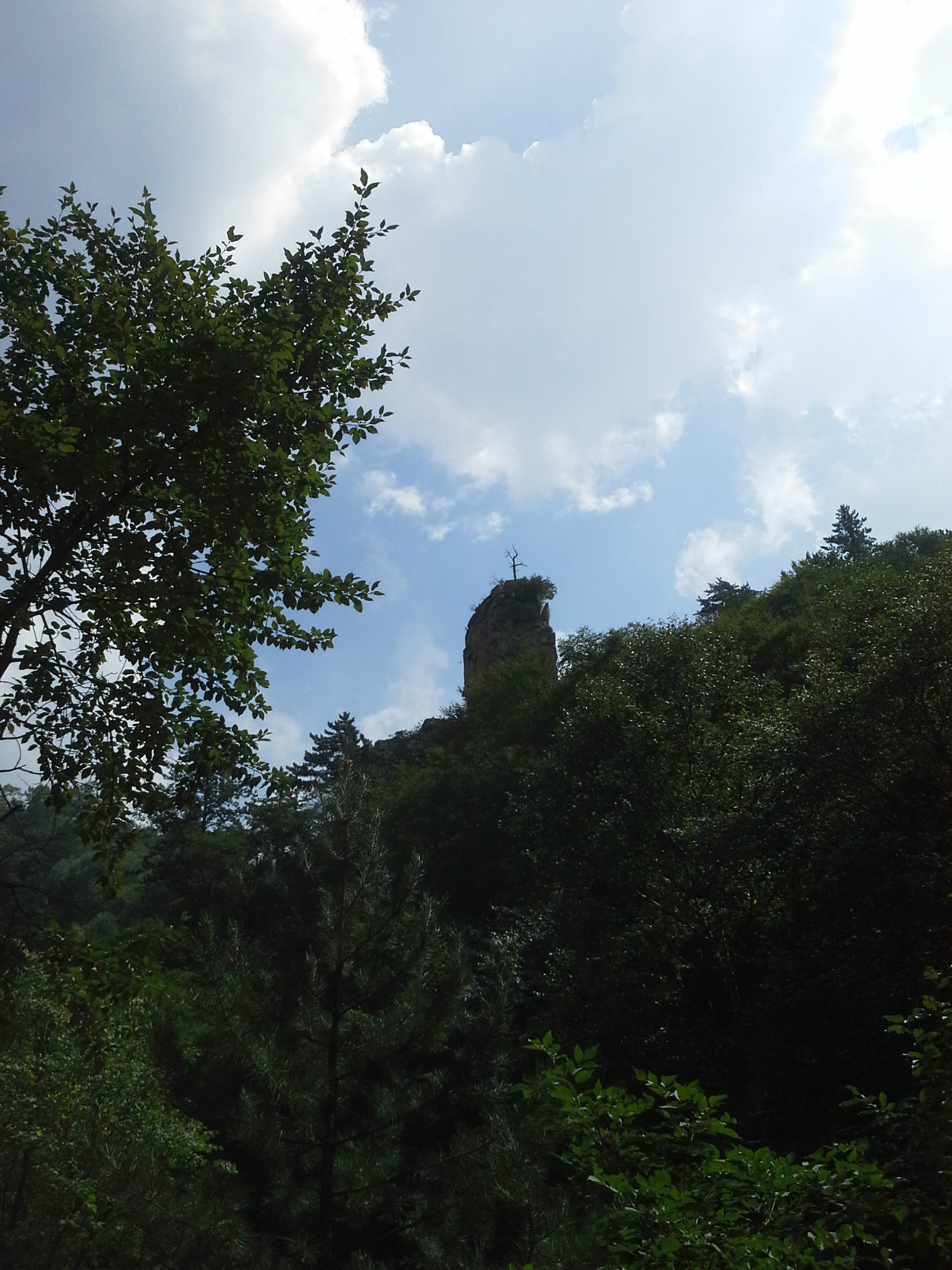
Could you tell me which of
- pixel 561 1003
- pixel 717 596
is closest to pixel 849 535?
pixel 717 596

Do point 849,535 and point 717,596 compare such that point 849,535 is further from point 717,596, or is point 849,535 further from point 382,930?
point 382,930

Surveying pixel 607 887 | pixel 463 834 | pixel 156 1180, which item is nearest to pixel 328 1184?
pixel 156 1180

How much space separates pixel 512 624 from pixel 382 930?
44.4 meters

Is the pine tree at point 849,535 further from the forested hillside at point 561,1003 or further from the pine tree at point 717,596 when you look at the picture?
the forested hillside at point 561,1003

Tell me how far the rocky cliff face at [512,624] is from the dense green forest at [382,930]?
27.9 metres

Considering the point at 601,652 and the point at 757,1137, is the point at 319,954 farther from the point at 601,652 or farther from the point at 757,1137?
the point at 601,652

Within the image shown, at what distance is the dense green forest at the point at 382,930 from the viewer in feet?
18.3

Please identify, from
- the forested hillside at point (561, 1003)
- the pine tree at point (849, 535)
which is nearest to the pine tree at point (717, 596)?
the pine tree at point (849, 535)

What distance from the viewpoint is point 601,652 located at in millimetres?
35531

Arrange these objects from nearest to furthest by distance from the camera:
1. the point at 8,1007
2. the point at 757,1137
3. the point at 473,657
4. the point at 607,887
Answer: the point at 8,1007 < the point at 757,1137 < the point at 607,887 < the point at 473,657

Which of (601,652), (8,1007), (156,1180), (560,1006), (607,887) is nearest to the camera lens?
(8,1007)

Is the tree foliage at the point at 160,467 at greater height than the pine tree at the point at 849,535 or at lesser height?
lesser

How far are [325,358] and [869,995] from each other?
47.4 ft

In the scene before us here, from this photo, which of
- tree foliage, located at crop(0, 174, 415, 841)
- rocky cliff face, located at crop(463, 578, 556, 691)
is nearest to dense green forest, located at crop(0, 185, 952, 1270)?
tree foliage, located at crop(0, 174, 415, 841)
